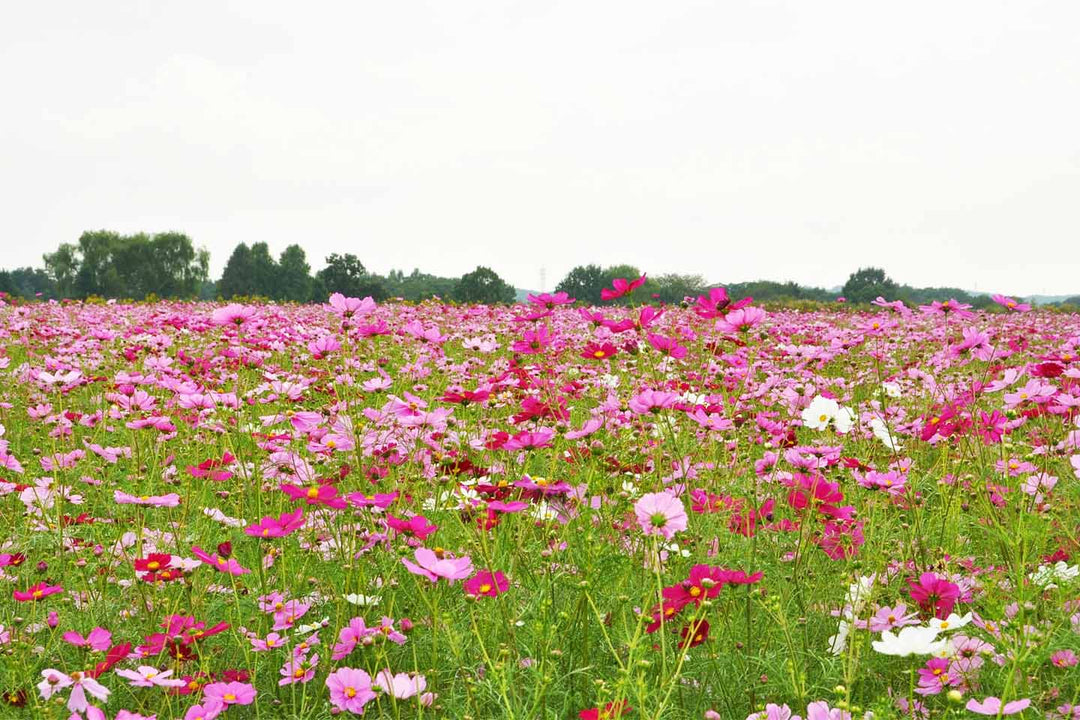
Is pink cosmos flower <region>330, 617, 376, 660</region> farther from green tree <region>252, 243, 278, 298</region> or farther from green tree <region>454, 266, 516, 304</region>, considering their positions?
green tree <region>252, 243, 278, 298</region>

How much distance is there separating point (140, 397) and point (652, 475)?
1.63 metres

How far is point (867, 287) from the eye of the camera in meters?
36.2

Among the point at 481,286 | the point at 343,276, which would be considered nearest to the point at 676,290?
the point at 481,286

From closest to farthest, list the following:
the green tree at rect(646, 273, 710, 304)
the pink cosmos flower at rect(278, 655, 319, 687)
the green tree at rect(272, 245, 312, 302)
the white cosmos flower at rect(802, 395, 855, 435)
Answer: the pink cosmos flower at rect(278, 655, 319, 687), the white cosmos flower at rect(802, 395, 855, 435), the green tree at rect(646, 273, 710, 304), the green tree at rect(272, 245, 312, 302)

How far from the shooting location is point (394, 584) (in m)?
1.74

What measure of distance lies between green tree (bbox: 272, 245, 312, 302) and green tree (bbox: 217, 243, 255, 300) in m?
2.60

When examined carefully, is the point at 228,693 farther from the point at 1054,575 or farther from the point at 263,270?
the point at 263,270

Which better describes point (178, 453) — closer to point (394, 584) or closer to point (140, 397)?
point (140, 397)

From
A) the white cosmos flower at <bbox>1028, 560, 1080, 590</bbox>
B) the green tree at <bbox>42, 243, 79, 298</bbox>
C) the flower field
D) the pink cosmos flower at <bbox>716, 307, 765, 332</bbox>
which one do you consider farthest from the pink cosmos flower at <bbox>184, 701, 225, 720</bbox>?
the green tree at <bbox>42, 243, 79, 298</bbox>

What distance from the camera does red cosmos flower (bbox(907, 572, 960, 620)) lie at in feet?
4.41

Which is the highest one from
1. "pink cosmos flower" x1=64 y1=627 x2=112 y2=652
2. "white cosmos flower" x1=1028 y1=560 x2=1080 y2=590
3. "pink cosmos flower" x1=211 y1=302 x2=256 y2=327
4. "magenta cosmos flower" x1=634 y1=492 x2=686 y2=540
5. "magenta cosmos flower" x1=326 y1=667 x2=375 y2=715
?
"pink cosmos flower" x1=211 y1=302 x2=256 y2=327

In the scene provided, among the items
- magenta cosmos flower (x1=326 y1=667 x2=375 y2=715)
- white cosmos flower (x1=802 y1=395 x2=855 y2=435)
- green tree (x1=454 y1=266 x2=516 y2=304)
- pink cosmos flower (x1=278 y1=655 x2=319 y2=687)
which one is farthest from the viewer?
green tree (x1=454 y1=266 x2=516 y2=304)

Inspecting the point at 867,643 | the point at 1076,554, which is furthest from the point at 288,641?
the point at 1076,554

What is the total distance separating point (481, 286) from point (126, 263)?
88.9 feet
